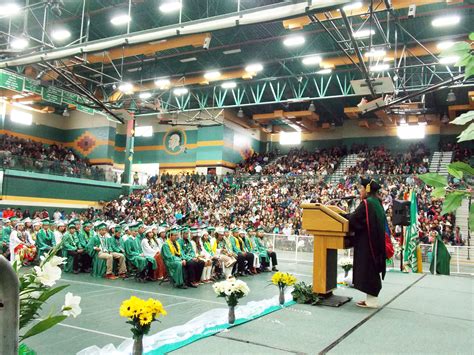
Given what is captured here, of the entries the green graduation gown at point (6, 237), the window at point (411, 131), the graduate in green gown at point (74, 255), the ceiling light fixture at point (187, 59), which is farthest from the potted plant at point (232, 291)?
the window at point (411, 131)

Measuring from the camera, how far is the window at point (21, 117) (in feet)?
97.1

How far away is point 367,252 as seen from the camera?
5.25 metres

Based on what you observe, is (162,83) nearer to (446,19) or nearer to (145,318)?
(446,19)

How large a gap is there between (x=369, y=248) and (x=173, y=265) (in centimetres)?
489

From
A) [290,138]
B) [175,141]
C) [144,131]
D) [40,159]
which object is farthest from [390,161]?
[40,159]

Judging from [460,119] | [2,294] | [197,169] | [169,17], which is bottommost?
[2,294]

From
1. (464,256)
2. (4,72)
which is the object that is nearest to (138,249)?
(464,256)

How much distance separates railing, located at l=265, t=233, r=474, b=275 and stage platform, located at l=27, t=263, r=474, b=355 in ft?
18.7

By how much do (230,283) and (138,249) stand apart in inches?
221

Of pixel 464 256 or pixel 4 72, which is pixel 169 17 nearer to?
pixel 4 72

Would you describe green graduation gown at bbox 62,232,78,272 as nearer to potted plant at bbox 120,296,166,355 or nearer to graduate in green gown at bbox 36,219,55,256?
graduate in green gown at bbox 36,219,55,256

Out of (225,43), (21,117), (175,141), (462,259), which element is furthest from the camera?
(175,141)

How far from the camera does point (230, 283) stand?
4.73 metres

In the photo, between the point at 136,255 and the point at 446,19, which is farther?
the point at 446,19
